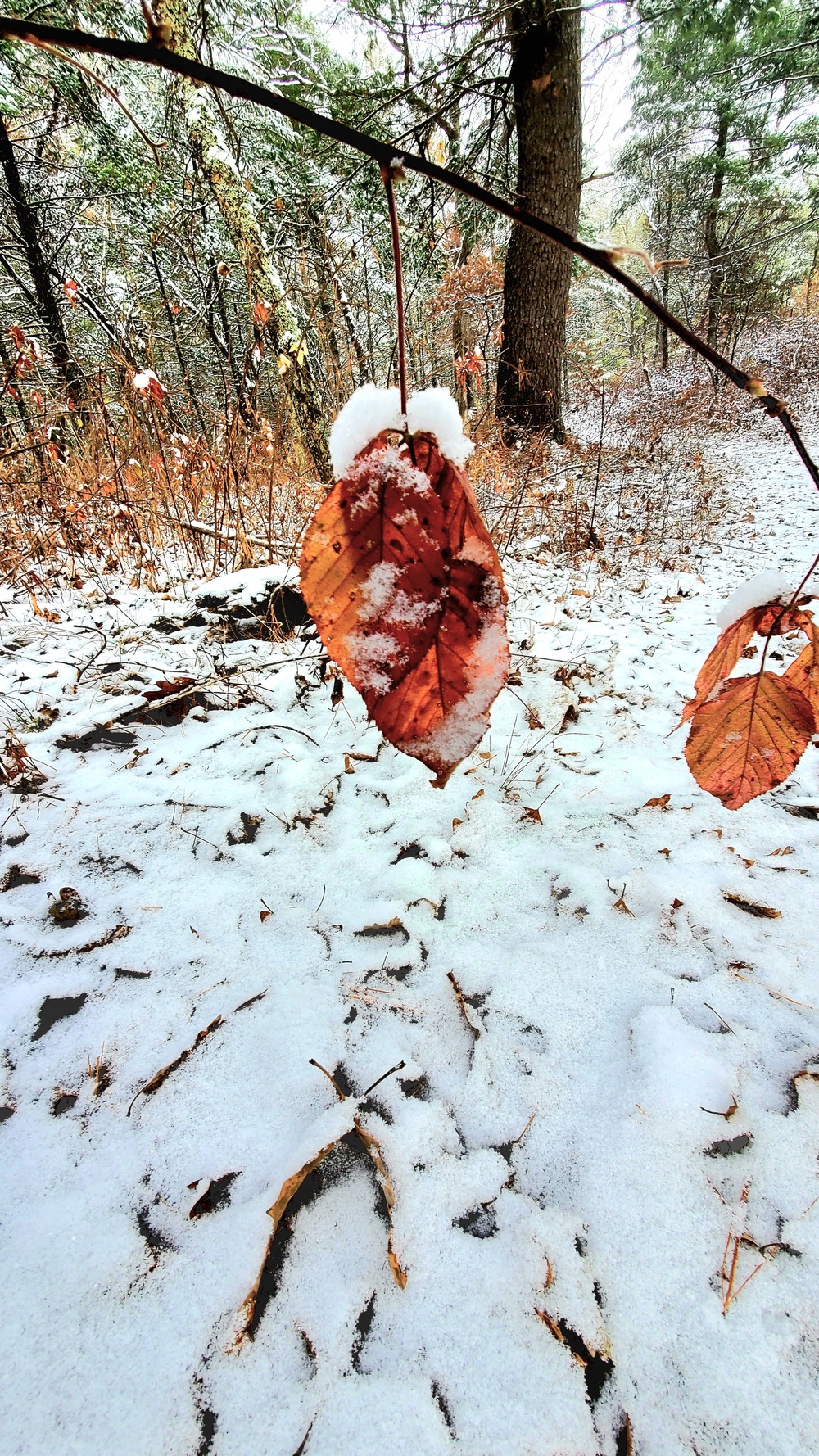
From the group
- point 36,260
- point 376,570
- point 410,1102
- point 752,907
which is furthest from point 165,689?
point 36,260

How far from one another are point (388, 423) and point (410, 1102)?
1.02m

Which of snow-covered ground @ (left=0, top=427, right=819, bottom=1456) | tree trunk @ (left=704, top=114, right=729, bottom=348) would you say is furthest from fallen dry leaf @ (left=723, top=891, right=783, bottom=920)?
tree trunk @ (left=704, top=114, right=729, bottom=348)

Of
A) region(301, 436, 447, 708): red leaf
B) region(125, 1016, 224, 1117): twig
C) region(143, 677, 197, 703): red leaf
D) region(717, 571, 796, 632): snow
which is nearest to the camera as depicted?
region(301, 436, 447, 708): red leaf

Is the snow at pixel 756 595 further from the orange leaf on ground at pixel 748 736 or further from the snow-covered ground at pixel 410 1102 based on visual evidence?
the snow-covered ground at pixel 410 1102

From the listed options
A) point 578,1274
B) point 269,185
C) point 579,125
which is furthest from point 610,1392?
point 269,185

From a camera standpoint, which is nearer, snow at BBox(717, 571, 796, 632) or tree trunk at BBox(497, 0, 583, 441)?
snow at BBox(717, 571, 796, 632)

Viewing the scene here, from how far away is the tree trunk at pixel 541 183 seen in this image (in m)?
4.09

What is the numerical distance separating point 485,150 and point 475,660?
6577 millimetres

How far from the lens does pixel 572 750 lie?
5.96 feet

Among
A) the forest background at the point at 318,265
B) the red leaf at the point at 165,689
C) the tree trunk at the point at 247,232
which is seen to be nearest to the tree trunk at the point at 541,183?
the forest background at the point at 318,265

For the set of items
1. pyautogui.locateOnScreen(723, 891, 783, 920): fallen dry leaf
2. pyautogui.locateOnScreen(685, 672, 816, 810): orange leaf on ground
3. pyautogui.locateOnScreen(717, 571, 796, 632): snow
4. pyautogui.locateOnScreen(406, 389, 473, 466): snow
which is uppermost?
pyautogui.locateOnScreen(406, 389, 473, 466): snow

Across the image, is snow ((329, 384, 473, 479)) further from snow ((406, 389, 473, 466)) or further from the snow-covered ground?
the snow-covered ground

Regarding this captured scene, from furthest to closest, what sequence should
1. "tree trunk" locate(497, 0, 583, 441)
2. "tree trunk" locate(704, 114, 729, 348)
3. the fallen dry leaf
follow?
"tree trunk" locate(704, 114, 729, 348), "tree trunk" locate(497, 0, 583, 441), the fallen dry leaf

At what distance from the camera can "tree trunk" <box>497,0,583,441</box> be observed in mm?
4086
